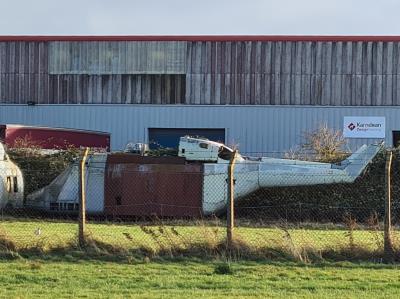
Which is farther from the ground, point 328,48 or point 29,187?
point 328,48

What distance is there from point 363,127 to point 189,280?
27.1 m

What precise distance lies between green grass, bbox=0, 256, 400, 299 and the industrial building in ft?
81.9

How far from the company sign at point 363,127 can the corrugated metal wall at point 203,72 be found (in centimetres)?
93

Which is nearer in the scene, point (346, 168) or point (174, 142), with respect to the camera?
point (346, 168)

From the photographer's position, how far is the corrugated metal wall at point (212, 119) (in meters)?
36.0

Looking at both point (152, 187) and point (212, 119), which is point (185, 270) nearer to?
point (152, 187)

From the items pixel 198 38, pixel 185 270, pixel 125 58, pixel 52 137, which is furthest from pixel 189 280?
pixel 125 58

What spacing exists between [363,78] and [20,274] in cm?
2851

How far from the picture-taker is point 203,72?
37.0 m

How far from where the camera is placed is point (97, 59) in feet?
123

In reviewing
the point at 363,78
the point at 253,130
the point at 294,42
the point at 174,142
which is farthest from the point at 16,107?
the point at 363,78

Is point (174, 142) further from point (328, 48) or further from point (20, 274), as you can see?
point (20, 274)

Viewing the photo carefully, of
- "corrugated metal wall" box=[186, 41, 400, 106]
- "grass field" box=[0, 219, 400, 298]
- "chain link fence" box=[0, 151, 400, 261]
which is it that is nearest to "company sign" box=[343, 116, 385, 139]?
"corrugated metal wall" box=[186, 41, 400, 106]

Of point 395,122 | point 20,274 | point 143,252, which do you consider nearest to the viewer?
point 20,274
